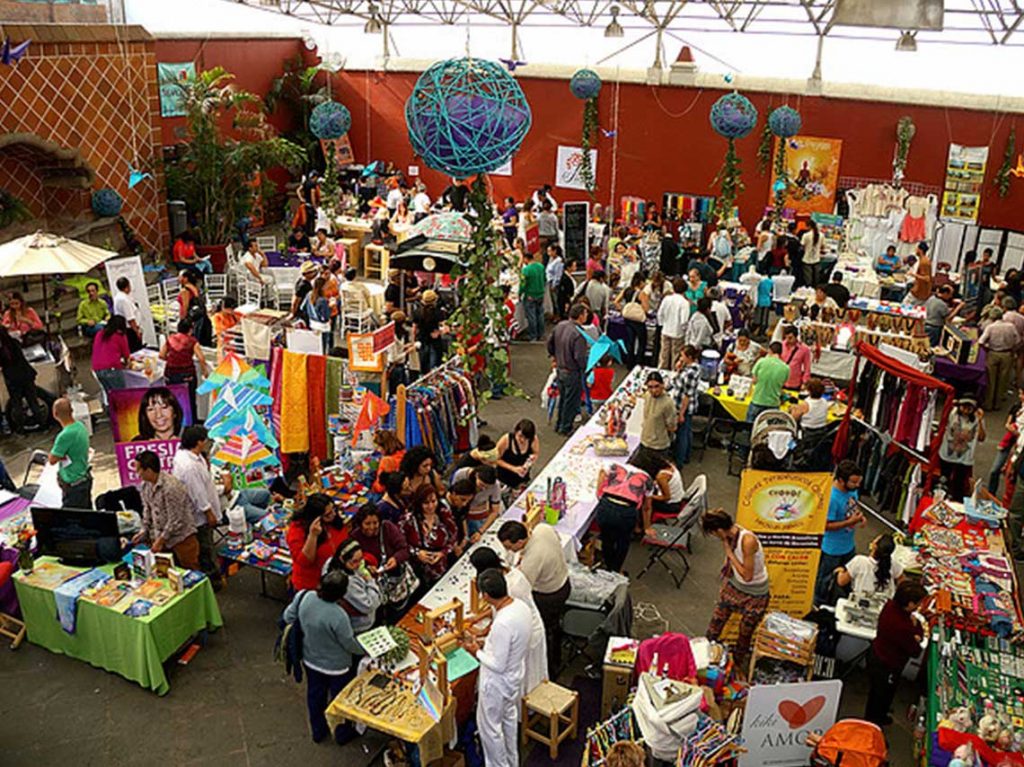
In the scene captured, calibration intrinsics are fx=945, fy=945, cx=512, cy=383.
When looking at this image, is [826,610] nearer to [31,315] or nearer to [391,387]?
[391,387]

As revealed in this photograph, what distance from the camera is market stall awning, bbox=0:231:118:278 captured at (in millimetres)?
8891

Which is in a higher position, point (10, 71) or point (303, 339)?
point (10, 71)

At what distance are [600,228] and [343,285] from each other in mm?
4988

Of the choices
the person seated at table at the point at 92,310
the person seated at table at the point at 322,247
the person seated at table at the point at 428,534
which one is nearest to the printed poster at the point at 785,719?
the person seated at table at the point at 428,534

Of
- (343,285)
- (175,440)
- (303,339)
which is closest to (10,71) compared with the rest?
(343,285)

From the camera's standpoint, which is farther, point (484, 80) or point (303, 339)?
point (303, 339)

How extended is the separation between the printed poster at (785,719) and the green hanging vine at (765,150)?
12002 millimetres

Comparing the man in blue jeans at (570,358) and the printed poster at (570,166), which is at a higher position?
the printed poster at (570,166)

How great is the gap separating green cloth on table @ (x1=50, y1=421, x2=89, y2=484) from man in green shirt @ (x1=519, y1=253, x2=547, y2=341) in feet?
20.8

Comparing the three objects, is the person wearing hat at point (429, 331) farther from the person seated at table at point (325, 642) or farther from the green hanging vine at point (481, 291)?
the person seated at table at point (325, 642)

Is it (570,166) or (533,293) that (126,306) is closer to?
(533,293)

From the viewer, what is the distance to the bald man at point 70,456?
6.94m

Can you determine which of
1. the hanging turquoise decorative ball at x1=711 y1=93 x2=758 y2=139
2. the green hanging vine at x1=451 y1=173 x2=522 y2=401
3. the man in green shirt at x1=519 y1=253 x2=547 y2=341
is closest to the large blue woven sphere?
the green hanging vine at x1=451 y1=173 x2=522 y2=401

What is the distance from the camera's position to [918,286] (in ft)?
40.0
